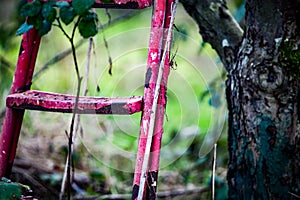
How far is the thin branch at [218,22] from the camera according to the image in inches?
89.4

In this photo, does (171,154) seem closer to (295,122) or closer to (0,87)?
(0,87)

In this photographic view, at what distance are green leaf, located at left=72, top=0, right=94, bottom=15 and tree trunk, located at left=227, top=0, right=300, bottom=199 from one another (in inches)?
27.9

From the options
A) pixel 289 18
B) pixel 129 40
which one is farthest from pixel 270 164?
pixel 129 40

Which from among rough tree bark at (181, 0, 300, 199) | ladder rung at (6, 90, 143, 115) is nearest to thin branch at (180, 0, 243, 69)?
rough tree bark at (181, 0, 300, 199)

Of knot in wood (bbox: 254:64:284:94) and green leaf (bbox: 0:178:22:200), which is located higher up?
knot in wood (bbox: 254:64:284:94)

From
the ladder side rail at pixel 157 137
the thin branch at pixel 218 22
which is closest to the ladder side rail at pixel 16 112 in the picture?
the ladder side rail at pixel 157 137

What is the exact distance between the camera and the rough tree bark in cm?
200

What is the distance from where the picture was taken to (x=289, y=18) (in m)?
1.99

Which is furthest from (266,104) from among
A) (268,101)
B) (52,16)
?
(52,16)

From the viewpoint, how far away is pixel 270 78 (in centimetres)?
200

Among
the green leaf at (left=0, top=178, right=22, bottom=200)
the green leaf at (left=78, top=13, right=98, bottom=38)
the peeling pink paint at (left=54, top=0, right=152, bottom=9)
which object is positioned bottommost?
the green leaf at (left=0, top=178, right=22, bottom=200)

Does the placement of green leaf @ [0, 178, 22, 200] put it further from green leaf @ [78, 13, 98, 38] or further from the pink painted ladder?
green leaf @ [78, 13, 98, 38]

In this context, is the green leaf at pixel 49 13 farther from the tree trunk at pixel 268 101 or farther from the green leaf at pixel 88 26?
the tree trunk at pixel 268 101

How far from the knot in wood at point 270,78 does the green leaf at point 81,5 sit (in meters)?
0.72
